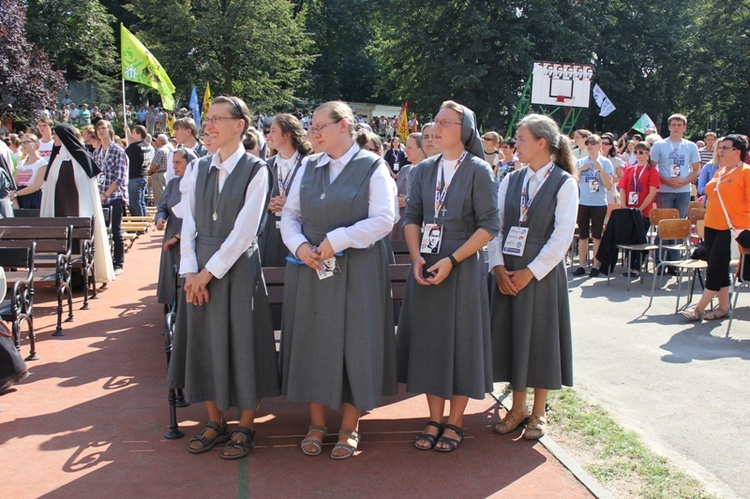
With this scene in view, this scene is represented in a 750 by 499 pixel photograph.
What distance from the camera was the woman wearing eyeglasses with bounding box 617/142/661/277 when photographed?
10.9 meters

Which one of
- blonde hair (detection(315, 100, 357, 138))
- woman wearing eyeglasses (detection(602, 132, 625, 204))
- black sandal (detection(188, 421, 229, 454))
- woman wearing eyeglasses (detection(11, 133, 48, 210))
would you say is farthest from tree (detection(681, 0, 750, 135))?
black sandal (detection(188, 421, 229, 454))

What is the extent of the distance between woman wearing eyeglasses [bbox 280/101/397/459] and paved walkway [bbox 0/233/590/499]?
0.33 metres

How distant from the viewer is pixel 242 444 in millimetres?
4578

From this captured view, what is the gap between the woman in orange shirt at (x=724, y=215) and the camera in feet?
25.7

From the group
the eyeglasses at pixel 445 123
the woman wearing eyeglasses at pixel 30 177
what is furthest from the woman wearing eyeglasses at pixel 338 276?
the woman wearing eyeglasses at pixel 30 177

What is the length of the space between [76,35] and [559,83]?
32.7 meters

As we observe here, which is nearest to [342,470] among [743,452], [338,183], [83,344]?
[338,183]

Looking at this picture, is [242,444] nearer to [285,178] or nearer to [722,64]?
[285,178]

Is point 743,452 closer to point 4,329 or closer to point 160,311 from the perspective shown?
point 4,329

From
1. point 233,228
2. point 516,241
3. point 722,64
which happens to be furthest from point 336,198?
point 722,64

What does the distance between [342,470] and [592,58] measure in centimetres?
3843

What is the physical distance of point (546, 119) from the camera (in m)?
4.90

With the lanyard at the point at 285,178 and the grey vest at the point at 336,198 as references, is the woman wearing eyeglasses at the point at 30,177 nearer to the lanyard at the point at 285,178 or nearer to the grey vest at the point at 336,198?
the lanyard at the point at 285,178

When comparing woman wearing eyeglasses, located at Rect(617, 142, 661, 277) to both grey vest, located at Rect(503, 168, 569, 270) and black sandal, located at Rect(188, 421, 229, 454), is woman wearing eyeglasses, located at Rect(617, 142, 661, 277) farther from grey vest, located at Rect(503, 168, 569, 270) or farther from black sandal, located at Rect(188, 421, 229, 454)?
black sandal, located at Rect(188, 421, 229, 454)
